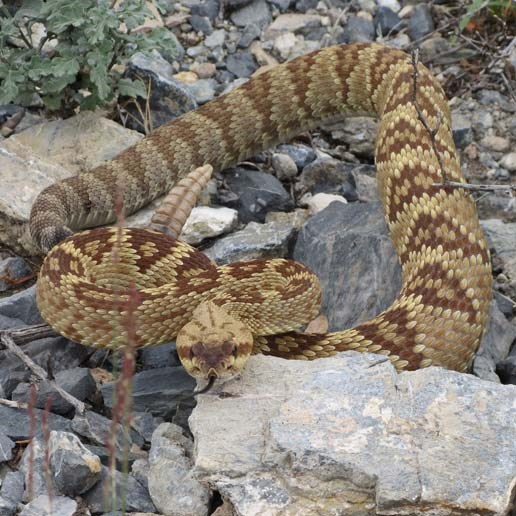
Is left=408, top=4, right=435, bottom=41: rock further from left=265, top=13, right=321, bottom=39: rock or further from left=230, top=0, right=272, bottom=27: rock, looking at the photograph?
left=230, top=0, right=272, bottom=27: rock

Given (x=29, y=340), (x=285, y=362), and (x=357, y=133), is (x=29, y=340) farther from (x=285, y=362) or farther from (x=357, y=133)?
(x=357, y=133)

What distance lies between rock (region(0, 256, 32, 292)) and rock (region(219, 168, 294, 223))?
65.9 inches

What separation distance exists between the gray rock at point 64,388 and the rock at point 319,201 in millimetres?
2635

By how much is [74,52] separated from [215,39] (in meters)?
2.00

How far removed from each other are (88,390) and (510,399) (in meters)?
2.38

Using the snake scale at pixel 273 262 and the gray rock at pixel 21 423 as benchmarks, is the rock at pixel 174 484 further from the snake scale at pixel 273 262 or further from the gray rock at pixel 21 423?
the gray rock at pixel 21 423

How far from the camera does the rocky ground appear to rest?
4750mm

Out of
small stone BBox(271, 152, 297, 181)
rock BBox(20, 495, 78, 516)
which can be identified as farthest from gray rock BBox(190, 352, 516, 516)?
small stone BBox(271, 152, 297, 181)

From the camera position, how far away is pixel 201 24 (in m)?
9.76

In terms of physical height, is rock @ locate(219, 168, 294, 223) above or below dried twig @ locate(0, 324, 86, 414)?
below

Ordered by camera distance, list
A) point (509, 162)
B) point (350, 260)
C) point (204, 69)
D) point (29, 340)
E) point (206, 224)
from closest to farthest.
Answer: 1. point (29, 340)
2. point (350, 260)
3. point (206, 224)
4. point (509, 162)
5. point (204, 69)

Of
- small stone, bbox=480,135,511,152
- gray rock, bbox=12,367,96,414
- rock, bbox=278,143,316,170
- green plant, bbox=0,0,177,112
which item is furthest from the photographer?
small stone, bbox=480,135,511,152

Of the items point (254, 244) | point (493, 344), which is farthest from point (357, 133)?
point (493, 344)

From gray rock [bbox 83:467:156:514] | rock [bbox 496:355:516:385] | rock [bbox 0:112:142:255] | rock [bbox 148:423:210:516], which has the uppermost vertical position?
rock [bbox 0:112:142:255]
